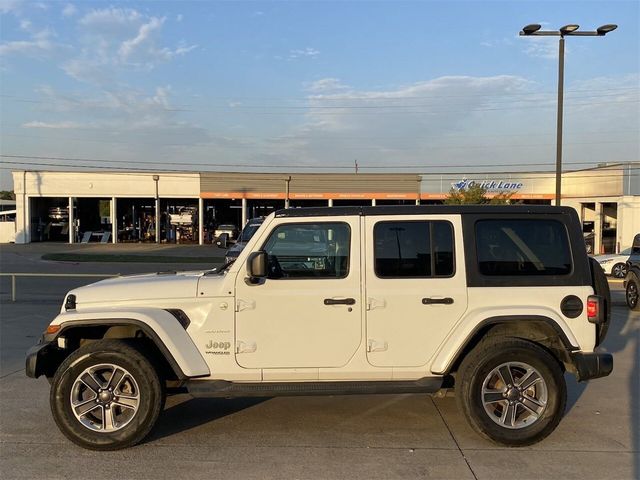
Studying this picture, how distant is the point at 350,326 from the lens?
14.4ft

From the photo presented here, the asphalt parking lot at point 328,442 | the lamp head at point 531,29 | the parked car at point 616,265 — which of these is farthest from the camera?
the parked car at point 616,265

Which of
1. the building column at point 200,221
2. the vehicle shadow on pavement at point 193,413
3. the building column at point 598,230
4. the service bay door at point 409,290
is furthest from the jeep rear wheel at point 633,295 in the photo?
the building column at point 200,221

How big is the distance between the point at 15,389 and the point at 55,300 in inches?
294

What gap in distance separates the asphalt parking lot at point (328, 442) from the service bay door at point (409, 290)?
2.47 ft

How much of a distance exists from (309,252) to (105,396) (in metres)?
2.04

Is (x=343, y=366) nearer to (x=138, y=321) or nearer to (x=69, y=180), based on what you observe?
(x=138, y=321)

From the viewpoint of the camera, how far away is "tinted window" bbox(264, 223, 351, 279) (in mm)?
4449

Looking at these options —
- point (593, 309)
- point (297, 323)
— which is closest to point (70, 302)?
point (297, 323)

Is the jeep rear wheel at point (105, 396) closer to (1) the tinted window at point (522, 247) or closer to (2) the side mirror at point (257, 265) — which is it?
(2) the side mirror at point (257, 265)

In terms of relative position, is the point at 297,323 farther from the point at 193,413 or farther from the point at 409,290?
the point at 193,413

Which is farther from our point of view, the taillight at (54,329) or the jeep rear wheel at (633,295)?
the jeep rear wheel at (633,295)

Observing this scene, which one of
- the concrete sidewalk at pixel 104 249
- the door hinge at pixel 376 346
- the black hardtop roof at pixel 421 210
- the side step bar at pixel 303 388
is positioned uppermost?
the black hardtop roof at pixel 421 210

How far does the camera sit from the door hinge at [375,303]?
172 inches

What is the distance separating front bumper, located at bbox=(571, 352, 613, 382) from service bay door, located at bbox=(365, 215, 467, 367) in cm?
108
